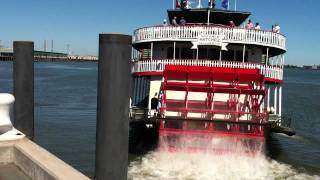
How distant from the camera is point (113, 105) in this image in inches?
125

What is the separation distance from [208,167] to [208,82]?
3.78 meters

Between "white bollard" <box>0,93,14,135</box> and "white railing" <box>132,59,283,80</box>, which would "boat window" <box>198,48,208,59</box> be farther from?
"white bollard" <box>0,93,14,135</box>

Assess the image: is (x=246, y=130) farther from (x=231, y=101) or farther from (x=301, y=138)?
(x=301, y=138)

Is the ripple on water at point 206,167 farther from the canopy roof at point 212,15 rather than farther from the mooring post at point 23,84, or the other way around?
the canopy roof at point 212,15

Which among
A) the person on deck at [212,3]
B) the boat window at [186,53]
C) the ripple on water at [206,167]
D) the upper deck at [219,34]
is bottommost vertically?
the ripple on water at [206,167]

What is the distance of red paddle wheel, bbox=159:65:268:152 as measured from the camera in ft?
40.6

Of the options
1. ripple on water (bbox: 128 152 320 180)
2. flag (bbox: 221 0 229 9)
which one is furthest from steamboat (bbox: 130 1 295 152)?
flag (bbox: 221 0 229 9)

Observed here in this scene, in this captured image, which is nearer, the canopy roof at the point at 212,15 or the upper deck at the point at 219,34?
the upper deck at the point at 219,34

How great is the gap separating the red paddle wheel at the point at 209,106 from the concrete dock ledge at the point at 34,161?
24.0 feet

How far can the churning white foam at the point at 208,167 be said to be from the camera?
37.5 feet

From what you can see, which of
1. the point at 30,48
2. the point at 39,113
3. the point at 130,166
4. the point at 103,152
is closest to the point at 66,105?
the point at 39,113

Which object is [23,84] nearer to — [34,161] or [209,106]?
[34,161]

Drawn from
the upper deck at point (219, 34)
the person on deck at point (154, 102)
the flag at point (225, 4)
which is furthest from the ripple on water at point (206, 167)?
the flag at point (225, 4)

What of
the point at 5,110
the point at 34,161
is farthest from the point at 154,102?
the point at 34,161
